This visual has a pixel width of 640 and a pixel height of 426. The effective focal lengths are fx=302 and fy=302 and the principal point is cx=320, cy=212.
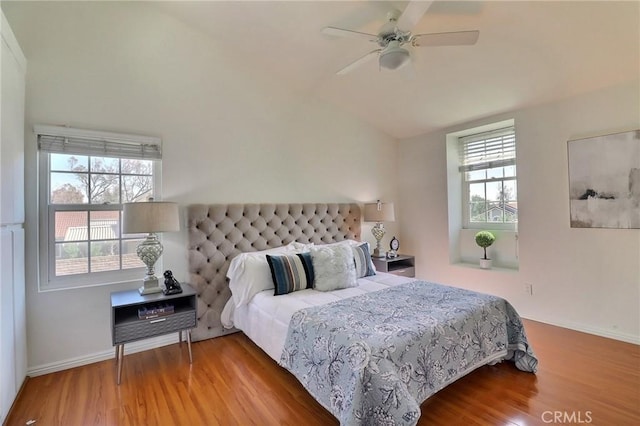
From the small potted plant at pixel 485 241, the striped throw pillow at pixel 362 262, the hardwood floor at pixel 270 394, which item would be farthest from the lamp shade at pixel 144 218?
the small potted plant at pixel 485 241

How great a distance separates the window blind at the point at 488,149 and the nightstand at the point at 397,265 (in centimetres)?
152

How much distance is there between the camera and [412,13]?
1835 millimetres

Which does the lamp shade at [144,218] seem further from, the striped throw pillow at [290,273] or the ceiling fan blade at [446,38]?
the ceiling fan blade at [446,38]

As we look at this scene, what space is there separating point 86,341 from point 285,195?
2322 millimetres

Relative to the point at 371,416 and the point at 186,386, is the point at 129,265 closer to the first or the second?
the point at 186,386

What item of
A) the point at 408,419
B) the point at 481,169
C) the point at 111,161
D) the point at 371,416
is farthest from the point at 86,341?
the point at 481,169

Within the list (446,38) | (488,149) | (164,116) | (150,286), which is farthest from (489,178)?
(150,286)

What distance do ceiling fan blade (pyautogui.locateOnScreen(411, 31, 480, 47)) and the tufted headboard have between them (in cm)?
215

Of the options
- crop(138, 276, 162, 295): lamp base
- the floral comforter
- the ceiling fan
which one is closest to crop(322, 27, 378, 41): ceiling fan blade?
the ceiling fan

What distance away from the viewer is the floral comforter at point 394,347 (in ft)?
4.94

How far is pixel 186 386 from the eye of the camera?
2.25 meters

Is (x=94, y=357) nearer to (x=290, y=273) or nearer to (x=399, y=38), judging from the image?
(x=290, y=273)

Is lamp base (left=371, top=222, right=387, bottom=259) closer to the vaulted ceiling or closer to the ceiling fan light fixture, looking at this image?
the vaulted ceiling

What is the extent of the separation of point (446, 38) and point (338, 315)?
202 centimetres
